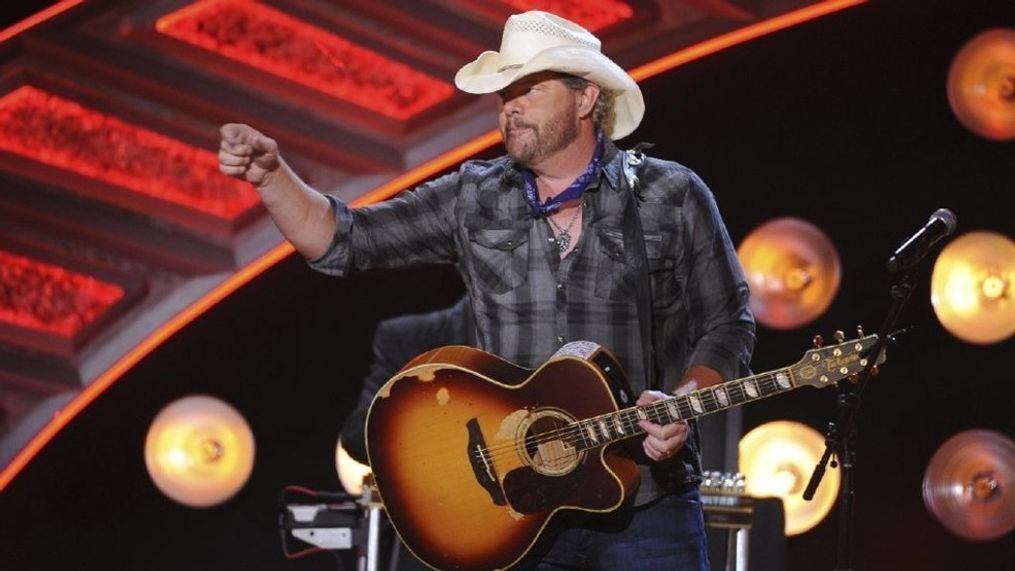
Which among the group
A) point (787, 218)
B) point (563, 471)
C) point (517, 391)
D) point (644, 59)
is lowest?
point (563, 471)

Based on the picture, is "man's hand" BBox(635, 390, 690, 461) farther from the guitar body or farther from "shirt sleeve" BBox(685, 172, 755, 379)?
"shirt sleeve" BBox(685, 172, 755, 379)

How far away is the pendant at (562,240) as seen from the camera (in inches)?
128

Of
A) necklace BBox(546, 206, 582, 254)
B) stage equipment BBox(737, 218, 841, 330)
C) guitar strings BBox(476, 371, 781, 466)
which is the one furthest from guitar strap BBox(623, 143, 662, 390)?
stage equipment BBox(737, 218, 841, 330)

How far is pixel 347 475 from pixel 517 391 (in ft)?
10.2

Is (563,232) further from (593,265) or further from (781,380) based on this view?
(781,380)

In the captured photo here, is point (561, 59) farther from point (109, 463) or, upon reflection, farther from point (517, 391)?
point (109, 463)

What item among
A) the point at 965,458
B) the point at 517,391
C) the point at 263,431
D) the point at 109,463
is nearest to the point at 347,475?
the point at 263,431

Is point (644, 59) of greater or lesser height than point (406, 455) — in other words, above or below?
above

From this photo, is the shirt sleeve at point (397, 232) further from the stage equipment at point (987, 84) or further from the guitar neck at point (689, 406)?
the stage equipment at point (987, 84)

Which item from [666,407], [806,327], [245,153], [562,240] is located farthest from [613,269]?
[806,327]

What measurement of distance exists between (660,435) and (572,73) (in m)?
0.96

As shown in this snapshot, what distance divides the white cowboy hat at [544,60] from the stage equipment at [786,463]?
2755 mm

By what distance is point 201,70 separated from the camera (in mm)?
5906

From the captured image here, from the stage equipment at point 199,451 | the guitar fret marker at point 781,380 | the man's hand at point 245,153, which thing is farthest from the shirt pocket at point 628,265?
the stage equipment at point 199,451
